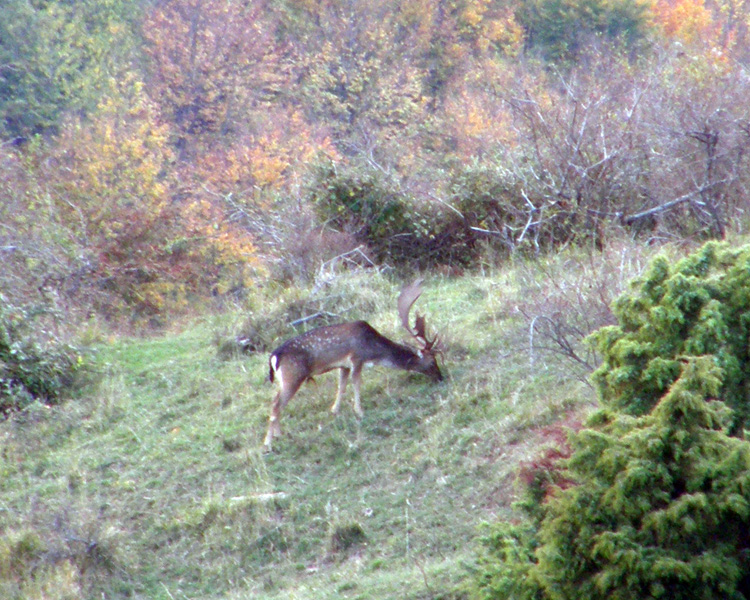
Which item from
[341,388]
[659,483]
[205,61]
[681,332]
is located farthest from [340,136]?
[659,483]

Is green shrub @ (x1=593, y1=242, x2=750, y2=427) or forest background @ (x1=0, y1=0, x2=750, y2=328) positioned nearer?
green shrub @ (x1=593, y1=242, x2=750, y2=427)

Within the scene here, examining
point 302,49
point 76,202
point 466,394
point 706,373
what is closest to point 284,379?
point 466,394

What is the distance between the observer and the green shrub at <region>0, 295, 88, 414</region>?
10492 millimetres

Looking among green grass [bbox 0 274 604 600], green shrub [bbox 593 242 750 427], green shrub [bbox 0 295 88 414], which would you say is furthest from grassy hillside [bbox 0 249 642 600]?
green shrub [bbox 593 242 750 427]

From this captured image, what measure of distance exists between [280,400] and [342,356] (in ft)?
2.50

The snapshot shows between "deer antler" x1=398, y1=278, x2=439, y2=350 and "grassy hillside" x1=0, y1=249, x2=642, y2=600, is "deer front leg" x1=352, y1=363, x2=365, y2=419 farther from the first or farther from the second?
"deer antler" x1=398, y1=278, x2=439, y2=350

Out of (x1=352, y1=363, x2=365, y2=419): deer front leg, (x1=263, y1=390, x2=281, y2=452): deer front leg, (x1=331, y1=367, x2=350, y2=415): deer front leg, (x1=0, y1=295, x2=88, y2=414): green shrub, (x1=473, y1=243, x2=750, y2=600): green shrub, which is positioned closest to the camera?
(x1=473, y1=243, x2=750, y2=600): green shrub

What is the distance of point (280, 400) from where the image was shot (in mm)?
8617

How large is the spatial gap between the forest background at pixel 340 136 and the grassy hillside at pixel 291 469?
260 centimetres

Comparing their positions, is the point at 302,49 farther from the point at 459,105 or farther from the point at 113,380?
the point at 113,380

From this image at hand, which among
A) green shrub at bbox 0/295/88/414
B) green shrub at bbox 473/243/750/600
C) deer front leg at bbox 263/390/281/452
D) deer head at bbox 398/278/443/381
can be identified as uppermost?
green shrub at bbox 473/243/750/600

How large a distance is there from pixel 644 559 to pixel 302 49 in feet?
133

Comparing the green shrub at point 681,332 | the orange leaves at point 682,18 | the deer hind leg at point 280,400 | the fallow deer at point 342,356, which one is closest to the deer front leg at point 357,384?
the fallow deer at point 342,356

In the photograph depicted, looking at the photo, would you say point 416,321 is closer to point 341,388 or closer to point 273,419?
point 341,388
